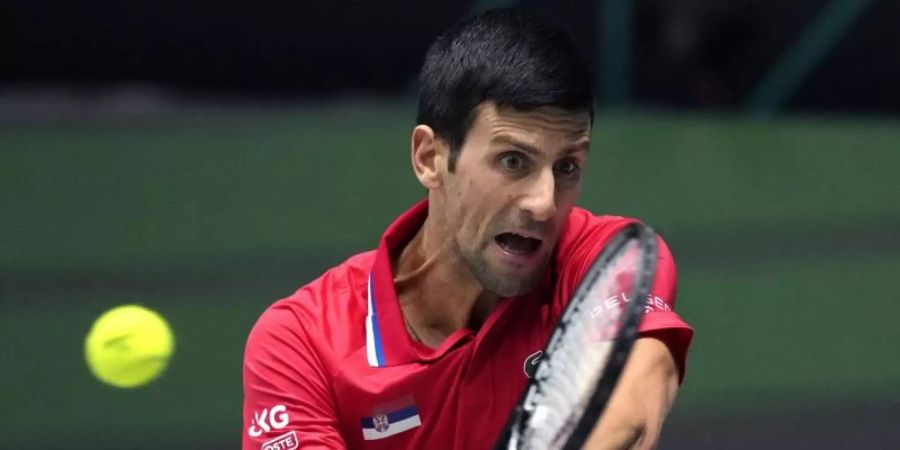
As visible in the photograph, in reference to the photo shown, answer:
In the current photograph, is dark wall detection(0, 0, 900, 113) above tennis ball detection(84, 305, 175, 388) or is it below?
above

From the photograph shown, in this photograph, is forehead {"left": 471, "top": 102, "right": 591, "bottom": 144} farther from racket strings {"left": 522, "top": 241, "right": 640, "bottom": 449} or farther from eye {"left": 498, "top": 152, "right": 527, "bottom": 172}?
racket strings {"left": 522, "top": 241, "right": 640, "bottom": 449}

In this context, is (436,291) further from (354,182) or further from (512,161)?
(354,182)

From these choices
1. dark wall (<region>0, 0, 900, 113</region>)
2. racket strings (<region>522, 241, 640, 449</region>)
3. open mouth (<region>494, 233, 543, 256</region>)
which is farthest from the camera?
dark wall (<region>0, 0, 900, 113</region>)

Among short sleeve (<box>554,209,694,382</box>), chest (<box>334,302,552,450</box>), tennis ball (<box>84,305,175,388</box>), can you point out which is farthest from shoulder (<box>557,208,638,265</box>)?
tennis ball (<box>84,305,175,388</box>)

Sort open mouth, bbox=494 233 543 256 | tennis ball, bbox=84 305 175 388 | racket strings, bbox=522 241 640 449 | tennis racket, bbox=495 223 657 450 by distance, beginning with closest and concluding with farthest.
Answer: tennis racket, bbox=495 223 657 450
racket strings, bbox=522 241 640 449
open mouth, bbox=494 233 543 256
tennis ball, bbox=84 305 175 388

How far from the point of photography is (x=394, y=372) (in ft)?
7.77

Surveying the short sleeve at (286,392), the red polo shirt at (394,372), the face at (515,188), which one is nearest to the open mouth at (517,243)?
the face at (515,188)

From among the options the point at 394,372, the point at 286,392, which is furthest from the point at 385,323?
the point at 286,392

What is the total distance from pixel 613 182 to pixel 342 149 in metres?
0.83

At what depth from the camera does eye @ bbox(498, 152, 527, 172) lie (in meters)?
2.16

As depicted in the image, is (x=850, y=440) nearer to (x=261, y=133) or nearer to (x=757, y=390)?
(x=757, y=390)

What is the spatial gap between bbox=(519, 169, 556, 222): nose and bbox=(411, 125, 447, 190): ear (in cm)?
18

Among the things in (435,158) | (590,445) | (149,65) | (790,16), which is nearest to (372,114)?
(149,65)

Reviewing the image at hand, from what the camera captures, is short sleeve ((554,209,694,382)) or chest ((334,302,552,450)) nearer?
short sleeve ((554,209,694,382))
